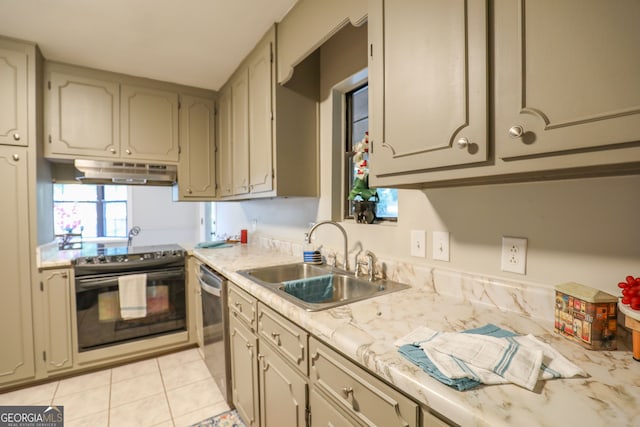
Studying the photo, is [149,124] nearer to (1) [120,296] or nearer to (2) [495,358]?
A: (1) [120,296]

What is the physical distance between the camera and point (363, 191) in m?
1.62

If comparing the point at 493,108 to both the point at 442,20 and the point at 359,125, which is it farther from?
the point at 359,125

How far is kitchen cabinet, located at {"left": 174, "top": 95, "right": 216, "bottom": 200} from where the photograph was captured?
2.85 meters

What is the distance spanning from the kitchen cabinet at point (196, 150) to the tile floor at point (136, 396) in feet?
4.93

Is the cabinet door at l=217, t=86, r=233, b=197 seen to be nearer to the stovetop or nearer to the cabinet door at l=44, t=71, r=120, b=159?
the stovetop

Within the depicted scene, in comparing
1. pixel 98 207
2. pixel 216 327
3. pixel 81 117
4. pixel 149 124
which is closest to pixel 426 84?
pixel 216 327

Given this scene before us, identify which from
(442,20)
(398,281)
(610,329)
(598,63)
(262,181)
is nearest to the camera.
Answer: (598,63)

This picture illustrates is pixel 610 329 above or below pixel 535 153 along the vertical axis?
below

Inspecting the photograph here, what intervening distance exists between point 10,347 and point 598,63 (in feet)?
10.8

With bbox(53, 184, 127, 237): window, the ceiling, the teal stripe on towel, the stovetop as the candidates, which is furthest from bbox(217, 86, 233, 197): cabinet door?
bbox(53, 184, 127, 237): window

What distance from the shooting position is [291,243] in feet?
7.32

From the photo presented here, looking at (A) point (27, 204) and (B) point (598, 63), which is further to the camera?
(A) point (27, 204)

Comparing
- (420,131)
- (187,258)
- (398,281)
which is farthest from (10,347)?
(420,131)

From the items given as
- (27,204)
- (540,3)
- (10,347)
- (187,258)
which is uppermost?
(540,3)
